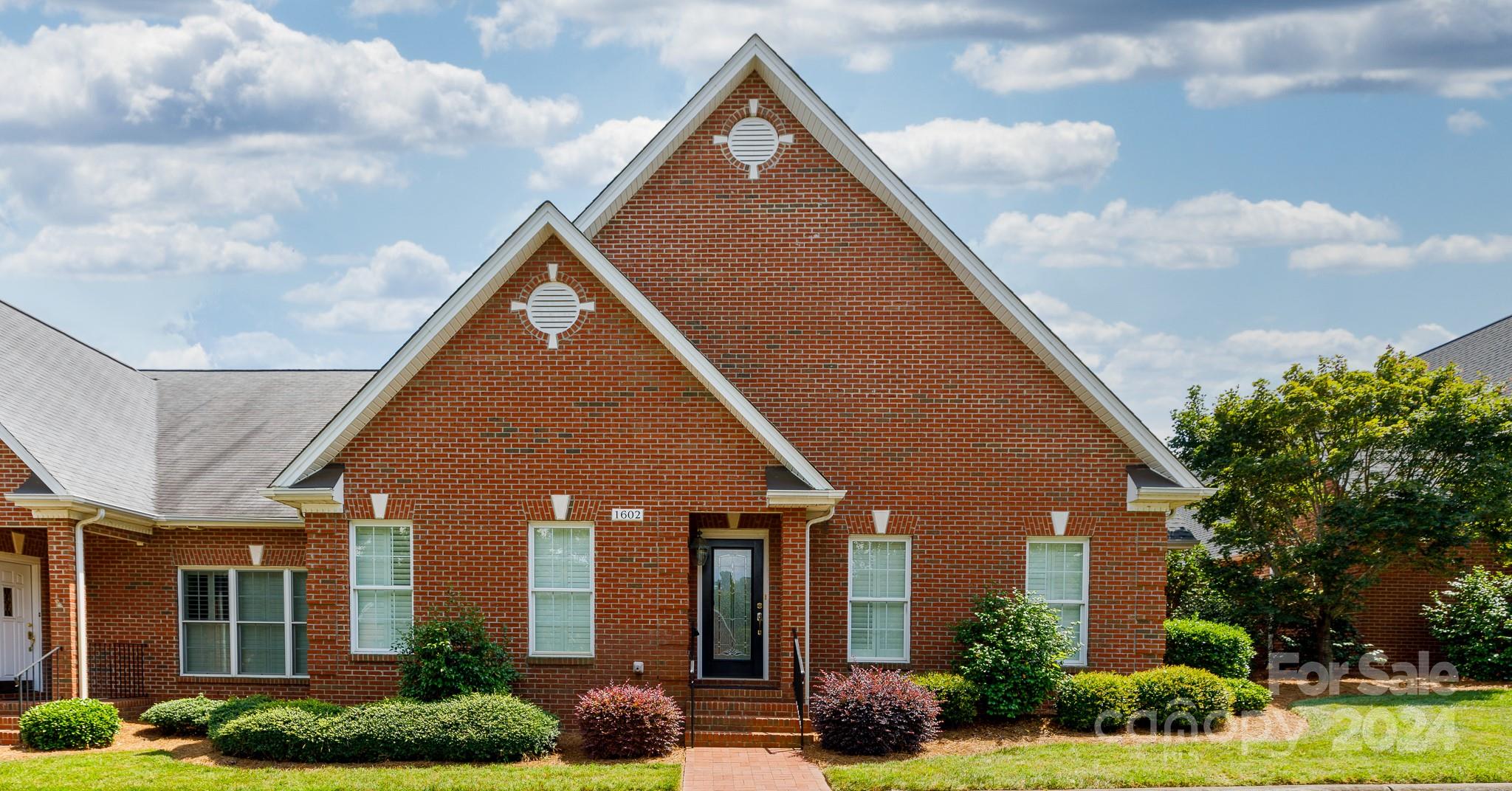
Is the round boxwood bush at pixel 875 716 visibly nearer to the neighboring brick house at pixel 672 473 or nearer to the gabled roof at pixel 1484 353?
the neighboring brick house at pixel 672 473

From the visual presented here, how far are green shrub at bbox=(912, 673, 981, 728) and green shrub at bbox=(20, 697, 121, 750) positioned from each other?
34.3 ft

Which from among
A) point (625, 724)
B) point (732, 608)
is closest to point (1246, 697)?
point (732, 608)

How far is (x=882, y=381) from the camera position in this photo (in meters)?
17.4

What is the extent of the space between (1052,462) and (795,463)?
4.05 m

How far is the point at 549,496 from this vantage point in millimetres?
15883

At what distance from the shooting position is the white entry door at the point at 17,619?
19078mm

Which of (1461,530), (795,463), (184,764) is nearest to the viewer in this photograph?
(184,764)

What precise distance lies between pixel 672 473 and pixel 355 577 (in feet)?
14.8

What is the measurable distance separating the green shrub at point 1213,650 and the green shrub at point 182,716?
1415 cm

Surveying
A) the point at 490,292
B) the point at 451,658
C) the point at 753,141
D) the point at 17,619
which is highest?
the point at 753,141

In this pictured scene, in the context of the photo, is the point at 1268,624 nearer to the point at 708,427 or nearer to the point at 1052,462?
the point at 1052,462

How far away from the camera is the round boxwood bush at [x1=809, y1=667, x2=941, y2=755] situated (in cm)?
1433

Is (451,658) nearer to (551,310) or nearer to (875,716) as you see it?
(551,310)

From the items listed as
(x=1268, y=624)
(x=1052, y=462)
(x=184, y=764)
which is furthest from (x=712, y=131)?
(x=1268, y=624)
